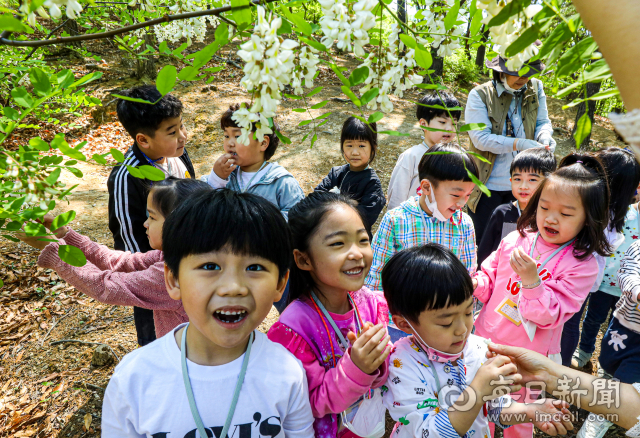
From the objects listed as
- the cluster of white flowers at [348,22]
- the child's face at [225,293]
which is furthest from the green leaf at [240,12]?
the child's face at [225,293]

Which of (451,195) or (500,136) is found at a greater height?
(500,136)

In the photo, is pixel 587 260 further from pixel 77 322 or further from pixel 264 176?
pixel 77 322

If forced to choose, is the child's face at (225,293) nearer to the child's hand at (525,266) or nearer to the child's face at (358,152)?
the child's hand at (525,266)

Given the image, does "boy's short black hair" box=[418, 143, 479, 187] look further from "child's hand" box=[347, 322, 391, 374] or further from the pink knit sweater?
the pink knit sweater

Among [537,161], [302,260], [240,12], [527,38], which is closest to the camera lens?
[527,38]

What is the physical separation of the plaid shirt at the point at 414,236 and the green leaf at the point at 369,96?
65.1 inches

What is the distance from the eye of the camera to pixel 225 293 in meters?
1.27

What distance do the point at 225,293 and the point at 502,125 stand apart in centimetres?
323

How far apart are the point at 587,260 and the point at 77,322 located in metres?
4.01

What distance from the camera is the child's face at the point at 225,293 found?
1.28 m

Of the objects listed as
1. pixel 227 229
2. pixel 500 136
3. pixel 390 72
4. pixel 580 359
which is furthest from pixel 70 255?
pixel 580 359

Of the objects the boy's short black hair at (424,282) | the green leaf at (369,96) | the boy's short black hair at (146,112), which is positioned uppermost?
the green leaf at (369,96)

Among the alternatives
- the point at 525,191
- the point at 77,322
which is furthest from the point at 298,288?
the point at 77,322

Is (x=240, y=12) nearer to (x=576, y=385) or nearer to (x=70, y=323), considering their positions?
(x=576, y=385)
